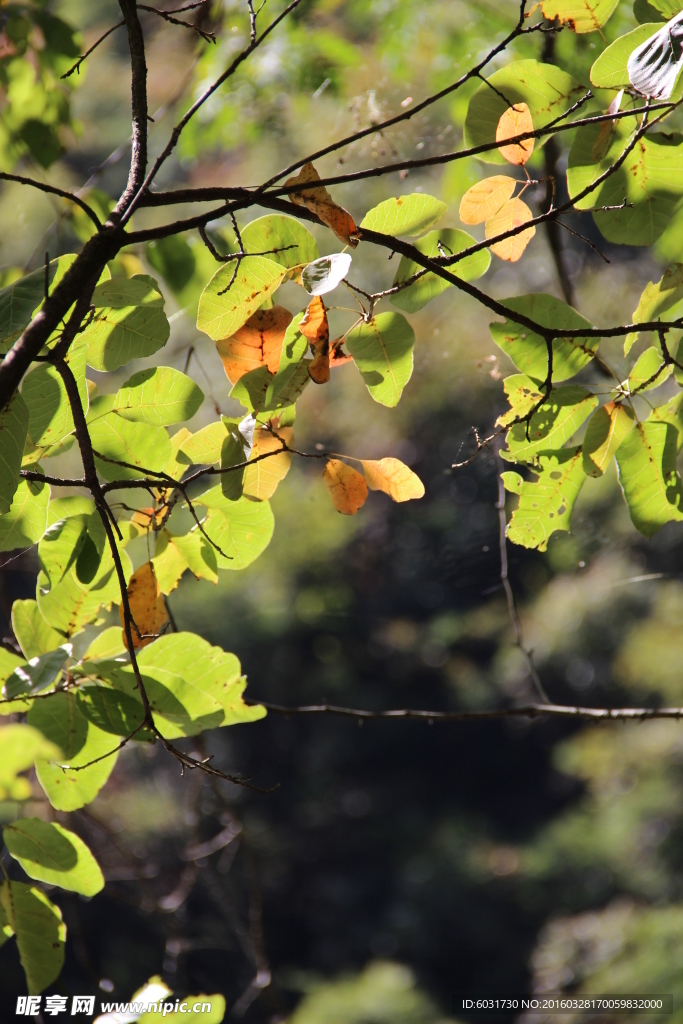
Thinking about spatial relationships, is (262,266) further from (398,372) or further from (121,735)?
(121,735)

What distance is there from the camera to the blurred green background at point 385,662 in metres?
0.87

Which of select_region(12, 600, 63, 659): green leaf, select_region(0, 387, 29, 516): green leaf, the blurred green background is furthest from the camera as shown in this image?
the blurred green background

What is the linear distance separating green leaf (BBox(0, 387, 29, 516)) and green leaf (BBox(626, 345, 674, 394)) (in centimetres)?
33

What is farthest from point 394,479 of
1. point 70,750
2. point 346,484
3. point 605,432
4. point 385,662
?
point 385,662

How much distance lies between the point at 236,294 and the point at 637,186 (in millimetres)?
262

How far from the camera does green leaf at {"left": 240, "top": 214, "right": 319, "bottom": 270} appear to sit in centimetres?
35

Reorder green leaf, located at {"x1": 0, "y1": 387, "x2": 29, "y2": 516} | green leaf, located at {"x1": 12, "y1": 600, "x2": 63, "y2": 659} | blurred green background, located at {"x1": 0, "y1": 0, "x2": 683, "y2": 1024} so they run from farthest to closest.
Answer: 1. blurred green background, located at {"x1": 0, "y1": 0, "x2": 683, "y2": 1024}
2. green leaf, located at {"x1": 12, "y1": 600, "x2": 63, "y2": 659}
3. green leaf, located at {"x1": 0, "y1": 387, "x2": 29, "y2": 516}

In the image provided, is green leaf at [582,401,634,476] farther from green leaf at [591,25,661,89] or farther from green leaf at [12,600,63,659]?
green leaf at [12,600,63,659]

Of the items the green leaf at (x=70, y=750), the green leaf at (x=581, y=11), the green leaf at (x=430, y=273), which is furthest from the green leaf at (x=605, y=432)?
the green leaf at (x=70, y=750)

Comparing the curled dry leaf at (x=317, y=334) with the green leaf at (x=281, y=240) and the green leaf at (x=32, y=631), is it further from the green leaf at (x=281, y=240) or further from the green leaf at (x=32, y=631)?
the green leaf at (x=32, y=631)

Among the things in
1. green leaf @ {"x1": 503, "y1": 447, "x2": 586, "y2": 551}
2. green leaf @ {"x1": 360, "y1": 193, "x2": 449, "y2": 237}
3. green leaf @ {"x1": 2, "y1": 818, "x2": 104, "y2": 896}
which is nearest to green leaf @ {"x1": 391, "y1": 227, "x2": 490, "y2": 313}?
green leaf @ {"x1": 360, "y1": 193, "x2": 449, "y2": 237}

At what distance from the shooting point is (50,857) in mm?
398

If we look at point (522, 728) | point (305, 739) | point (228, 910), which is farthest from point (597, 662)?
point (228, 910)

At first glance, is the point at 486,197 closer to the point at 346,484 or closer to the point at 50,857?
the point at 346,484
